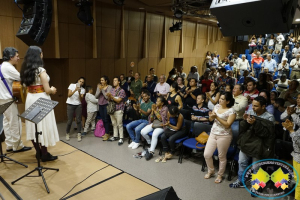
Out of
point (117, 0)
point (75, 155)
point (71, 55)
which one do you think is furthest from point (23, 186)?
point (117, 0)

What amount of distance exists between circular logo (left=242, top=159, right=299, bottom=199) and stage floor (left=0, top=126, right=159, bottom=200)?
1.46 m

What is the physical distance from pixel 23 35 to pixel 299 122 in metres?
4.80

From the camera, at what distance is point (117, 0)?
6.77 meters

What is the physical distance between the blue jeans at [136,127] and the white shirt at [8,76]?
232 cm

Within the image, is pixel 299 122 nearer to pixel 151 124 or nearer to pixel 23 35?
pixel 151 124

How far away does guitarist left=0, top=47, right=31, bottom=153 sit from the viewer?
12.7 feet

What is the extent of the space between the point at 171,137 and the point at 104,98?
6.46 ft

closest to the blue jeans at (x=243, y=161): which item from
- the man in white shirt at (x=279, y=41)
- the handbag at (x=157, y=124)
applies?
the handbag at (x=157, y=124)

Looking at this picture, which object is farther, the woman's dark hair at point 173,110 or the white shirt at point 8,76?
the woman's dark hair at point 173,110

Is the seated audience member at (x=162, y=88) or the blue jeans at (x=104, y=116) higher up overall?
the seated audience member at (x=162, y=88)

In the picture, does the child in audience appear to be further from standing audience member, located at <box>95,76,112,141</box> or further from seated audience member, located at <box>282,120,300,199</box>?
seated audience member, located at <box>282,120,300,199</box>

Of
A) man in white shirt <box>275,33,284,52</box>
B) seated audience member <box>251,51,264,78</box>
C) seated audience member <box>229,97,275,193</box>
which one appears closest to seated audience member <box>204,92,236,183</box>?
seated audience member <box>229,97,275,193</box>

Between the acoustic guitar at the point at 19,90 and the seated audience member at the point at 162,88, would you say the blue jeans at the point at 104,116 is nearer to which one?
the seated audience member at the point at 162,88

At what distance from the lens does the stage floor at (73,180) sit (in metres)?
3.20
